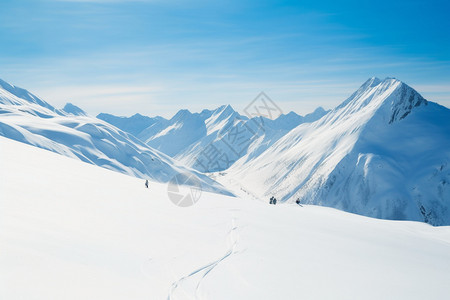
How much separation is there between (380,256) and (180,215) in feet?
32.9

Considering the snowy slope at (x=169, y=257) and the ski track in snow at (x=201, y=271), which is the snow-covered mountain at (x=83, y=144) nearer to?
the snowy slope at (x=169, y=257)

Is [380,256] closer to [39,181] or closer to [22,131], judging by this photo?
[39,181]

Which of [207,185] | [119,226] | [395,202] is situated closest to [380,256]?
[119,226]

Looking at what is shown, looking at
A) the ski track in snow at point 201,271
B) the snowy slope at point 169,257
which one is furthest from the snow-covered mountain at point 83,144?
the ski track in snow at point 201,271

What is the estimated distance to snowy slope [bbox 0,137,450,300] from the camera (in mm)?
A: 6301

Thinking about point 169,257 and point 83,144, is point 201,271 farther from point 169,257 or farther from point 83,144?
point 83,144

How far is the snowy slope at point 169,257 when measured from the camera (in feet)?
20.7

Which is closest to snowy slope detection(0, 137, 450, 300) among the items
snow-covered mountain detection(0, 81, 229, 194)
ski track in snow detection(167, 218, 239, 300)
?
ski track in snow detection(167, 218, 239, 300)

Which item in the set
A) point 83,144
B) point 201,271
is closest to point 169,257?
point 201,271

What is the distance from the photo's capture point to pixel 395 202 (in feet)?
650

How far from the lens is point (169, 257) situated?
9234 mm

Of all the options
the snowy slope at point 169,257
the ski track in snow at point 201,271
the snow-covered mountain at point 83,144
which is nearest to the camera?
the snowy slope at point 169,257

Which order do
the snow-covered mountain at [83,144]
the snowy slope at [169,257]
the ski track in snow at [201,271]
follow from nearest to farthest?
the snowy slope at [169,257] < the ski track in snow at [201,271] < the snow-covered mountain at [83,144]

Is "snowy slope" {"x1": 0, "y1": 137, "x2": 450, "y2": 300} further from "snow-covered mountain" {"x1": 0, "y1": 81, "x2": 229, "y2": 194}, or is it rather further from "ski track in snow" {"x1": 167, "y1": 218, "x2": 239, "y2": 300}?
"snow-covered mountain" {"x1": 0, "y1": 81, "x2": 229, "y2": 194}
